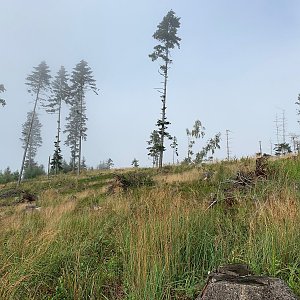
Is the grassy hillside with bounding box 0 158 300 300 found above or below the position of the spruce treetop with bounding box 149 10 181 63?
below

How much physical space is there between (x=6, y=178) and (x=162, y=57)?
23786 millimetres

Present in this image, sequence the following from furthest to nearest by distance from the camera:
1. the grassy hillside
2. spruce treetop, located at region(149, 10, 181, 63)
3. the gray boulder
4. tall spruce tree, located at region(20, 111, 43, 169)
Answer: tall spruce tree, located at region(20, 111, 43, 169) < spruce treetop, located at region(149, 10, 181, 63) < the grassy hillside < the gray boulder

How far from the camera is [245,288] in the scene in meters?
1.85

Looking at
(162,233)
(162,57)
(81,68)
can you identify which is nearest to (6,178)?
(81,68)

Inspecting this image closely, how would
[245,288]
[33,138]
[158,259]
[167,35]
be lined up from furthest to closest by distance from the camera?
[33,138] → [167,35] → [158,259] → [245,288]

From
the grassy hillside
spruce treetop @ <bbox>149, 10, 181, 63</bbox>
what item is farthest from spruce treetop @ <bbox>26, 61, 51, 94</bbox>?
the grassy hillside

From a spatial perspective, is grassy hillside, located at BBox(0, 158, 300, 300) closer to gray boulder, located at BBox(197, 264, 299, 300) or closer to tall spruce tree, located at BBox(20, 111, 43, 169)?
gray boulder, located at BBox(197, 264, 299, 300)

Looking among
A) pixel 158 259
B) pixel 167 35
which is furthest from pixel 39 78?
pixel 158 259

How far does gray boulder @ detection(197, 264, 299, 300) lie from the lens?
1839 mm

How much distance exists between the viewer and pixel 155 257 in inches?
112

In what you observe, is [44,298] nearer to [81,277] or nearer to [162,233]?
[81,277]

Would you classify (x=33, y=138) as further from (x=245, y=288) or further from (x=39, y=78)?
(x=245, y=288)

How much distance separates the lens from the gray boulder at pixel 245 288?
184cm

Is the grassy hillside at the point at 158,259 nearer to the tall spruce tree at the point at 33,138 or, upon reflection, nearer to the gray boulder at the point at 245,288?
the gray boulder at the point at 245,288
